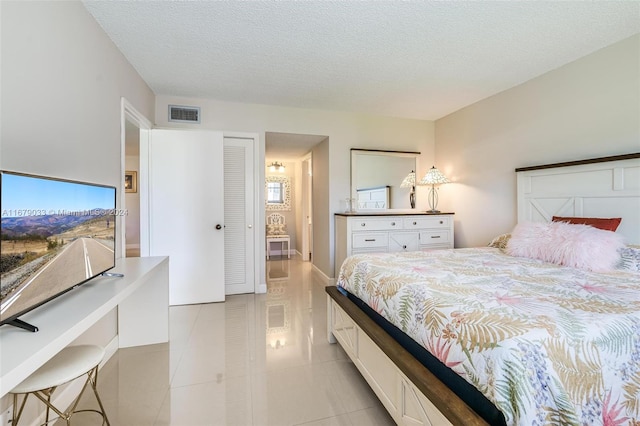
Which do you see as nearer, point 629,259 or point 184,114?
point 629,259

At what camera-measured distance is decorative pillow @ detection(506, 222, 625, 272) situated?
1.78 m

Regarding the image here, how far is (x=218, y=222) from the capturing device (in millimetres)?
3320

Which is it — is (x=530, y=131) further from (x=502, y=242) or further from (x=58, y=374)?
(x=58, y=374)

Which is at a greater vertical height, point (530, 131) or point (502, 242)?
point (530, 131)

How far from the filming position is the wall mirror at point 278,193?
21.2 ft

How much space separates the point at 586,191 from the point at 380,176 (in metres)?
2.27

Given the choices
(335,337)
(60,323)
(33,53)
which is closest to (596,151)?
(335,337)

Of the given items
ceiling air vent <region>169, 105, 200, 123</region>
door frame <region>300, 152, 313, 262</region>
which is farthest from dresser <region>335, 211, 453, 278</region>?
ceiling air vent <region>169, 105, 200, 123</region>

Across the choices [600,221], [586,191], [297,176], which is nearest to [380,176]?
[586,191]

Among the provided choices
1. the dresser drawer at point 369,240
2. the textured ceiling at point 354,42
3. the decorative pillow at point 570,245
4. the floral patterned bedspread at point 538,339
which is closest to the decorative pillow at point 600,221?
the decorative pillow at point 570,245

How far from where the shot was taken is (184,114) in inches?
134

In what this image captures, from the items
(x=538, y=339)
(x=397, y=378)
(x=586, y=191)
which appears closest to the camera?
(x=538, y=339)

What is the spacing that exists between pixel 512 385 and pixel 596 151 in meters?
2.59

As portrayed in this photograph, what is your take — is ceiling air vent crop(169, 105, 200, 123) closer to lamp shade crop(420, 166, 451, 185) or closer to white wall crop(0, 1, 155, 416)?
white wall crop(0, 1, 155, 416)
